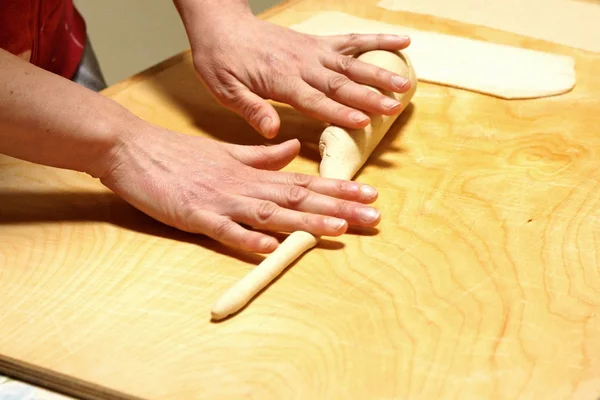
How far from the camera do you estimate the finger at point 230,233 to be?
889 mm

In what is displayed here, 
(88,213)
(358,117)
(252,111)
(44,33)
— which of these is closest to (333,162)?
(358,117)

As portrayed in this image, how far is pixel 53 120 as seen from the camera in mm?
897

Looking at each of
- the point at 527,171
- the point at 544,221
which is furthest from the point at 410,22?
the point at 544,221

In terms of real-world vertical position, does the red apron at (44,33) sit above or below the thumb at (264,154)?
above

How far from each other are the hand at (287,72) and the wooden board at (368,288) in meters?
0.08

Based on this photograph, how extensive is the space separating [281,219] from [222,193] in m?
0.09

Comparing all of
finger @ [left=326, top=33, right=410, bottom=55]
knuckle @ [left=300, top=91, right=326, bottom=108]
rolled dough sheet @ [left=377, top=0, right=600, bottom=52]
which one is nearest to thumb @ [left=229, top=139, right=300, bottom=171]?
knuckle @ [left=300, top=91, right=326, bottom=108]

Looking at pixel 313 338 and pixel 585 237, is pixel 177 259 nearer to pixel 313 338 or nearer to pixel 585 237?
pixel 313 338

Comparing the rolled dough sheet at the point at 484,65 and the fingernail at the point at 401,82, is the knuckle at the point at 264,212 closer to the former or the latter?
the fingernail at the point at 401,82

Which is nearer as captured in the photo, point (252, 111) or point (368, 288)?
point (368, 288)

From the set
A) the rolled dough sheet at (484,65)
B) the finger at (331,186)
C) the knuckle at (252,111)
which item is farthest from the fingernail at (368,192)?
the rolled dough sheet at (484,65)

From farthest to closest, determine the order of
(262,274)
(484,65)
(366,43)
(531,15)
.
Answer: (531,15), (484,65), (366,43), (262,274)

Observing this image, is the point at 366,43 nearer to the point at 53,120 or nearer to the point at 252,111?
the point at 252,111

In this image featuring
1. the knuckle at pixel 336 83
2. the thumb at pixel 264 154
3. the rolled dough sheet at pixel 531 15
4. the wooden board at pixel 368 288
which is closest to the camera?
the wooden board at pixel 368 288
